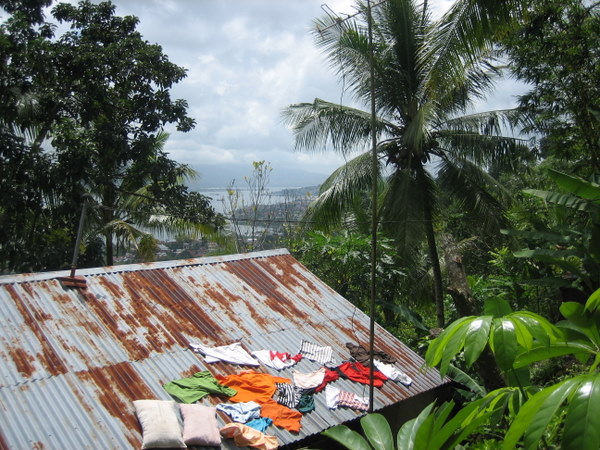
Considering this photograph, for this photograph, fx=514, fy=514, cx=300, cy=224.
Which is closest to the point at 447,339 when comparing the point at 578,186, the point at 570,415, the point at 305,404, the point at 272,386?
the point at 570,415

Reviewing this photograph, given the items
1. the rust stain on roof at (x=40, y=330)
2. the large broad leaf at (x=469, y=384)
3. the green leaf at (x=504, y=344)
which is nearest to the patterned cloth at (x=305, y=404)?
the rust stain on roof at (x=40, y=330)

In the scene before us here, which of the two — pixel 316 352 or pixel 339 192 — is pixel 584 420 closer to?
pixel 316 352

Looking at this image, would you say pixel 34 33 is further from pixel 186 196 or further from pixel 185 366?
pixel 185 366

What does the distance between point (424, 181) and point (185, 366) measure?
7.78 meters

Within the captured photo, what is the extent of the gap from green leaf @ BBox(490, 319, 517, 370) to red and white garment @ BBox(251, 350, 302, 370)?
4.87 metres

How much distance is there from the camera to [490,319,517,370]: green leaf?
209 cm

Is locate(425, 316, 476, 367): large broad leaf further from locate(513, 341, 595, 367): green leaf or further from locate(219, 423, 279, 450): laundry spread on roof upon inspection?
locate(219, 423, 279, 450): laundry spread on roof

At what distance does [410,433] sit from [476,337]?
976 millimetres

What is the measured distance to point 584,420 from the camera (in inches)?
64.2

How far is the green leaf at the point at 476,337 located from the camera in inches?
81.7

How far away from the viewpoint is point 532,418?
1757 millimetres

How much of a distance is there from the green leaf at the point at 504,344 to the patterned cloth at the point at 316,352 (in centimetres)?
521

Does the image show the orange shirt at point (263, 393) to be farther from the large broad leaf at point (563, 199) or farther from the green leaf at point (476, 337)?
the green leaf at point (476, 337)

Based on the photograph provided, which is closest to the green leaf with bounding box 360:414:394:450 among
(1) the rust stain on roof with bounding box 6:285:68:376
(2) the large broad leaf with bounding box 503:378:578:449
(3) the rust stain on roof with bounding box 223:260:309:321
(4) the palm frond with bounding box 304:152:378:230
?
(2) the large broad leaf with bounding box 503:378:578:449
